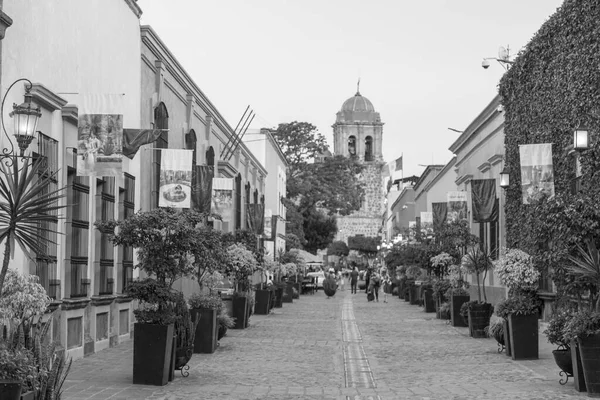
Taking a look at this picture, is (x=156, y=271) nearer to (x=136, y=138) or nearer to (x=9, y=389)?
(x=136, y=138)

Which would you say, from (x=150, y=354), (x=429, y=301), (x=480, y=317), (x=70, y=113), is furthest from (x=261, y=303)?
(x=150, y=354)

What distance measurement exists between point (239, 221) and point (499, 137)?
50.6ft

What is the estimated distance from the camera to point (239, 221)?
4447cm

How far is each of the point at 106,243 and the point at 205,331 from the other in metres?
Answer: 2.85

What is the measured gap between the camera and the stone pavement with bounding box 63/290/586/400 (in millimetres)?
12898

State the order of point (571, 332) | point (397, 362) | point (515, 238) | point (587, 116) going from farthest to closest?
point (515, 238) < point (587, 116) < point (397, 362) < point (571, 332)

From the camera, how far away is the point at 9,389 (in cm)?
807

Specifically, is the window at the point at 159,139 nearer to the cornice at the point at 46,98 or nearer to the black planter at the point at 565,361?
the cornice at the point at 46,98

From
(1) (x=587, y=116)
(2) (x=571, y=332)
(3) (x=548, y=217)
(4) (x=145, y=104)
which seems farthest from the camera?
(4) (x=145, y=104)

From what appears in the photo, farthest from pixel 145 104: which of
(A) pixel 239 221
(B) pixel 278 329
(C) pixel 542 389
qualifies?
(A) pixel 239 221

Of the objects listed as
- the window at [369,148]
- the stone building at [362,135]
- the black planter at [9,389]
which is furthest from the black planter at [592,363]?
the window at [369,148]

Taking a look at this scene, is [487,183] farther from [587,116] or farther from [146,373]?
[146,373]

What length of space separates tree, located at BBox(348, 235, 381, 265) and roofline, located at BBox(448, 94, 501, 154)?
8939 cm

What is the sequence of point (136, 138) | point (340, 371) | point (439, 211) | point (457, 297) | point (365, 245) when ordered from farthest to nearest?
point (365, 245) < point (439, 211) < point (457, 297) < point (136, 138) < point (340, 371)
